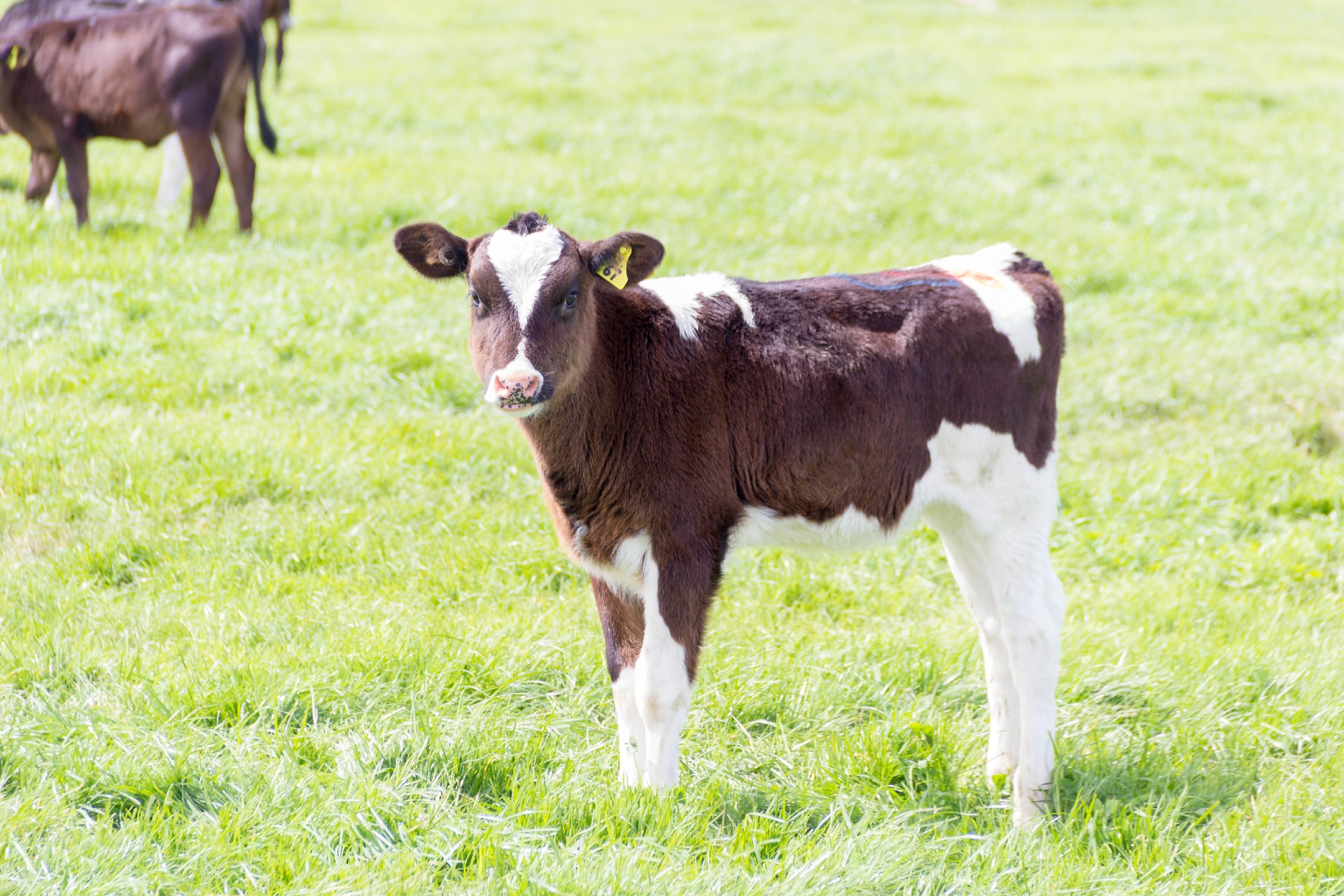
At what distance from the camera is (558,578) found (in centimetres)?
558

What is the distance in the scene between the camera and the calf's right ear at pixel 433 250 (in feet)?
13.2

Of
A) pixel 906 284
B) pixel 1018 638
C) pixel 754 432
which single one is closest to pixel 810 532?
pixel 754 432

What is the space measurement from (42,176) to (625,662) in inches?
307

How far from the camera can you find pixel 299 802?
141 inches

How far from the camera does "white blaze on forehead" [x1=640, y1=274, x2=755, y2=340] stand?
4.14 m

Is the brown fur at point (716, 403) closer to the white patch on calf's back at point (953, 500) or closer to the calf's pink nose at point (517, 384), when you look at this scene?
the white patch on calf's back at point (953, 500)

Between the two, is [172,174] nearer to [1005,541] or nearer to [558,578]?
[558,578]

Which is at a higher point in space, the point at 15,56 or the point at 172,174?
the point at 15,56

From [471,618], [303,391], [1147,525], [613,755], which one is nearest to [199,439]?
A: [303,391]

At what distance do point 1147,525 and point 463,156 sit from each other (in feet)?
26.1

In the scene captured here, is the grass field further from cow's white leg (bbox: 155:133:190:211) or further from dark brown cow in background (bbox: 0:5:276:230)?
dark brown cow in background (bbox: 0:5:276:230)

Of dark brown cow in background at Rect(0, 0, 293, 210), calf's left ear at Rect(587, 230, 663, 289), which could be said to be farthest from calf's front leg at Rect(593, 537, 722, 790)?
dark brown cow in background at Rect(0, 0, 293, 210)

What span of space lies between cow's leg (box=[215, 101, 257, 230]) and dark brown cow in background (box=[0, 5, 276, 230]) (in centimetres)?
2

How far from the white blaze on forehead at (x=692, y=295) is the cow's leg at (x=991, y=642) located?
0.97 m
